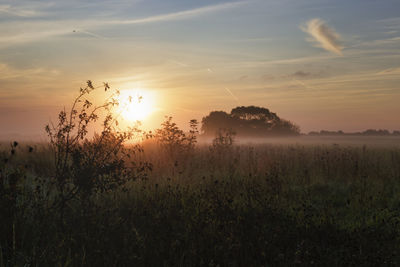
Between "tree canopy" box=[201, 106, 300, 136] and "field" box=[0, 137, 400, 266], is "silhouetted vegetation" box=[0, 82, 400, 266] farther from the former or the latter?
"tree canopy" box=[201, 106, 300, 136]

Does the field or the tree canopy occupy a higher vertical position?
the tree canopy

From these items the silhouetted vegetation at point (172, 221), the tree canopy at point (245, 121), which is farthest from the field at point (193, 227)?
the tree canopy at point (245, 121)

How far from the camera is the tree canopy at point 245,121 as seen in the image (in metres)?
57.7

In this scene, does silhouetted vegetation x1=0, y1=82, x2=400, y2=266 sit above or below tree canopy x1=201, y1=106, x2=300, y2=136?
below

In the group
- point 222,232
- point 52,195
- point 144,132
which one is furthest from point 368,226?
point 52,195

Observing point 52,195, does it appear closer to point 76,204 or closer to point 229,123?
point 76,204

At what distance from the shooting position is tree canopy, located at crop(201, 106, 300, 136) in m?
57.7

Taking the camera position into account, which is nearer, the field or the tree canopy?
the field

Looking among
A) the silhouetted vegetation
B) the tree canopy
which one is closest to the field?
the silhouetted vegetation

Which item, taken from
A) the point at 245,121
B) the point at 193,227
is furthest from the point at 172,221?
the point at 245,121

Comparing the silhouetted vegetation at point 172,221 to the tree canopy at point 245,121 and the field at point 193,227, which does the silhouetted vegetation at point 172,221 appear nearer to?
the field at point 193,227

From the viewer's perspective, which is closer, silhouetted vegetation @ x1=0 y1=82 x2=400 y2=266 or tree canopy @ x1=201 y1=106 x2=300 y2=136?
silhouetted vegetation @ x1=0 y1=82 x2=400 y2=266

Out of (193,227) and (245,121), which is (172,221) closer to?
(193,227)

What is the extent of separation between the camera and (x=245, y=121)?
5822cm
